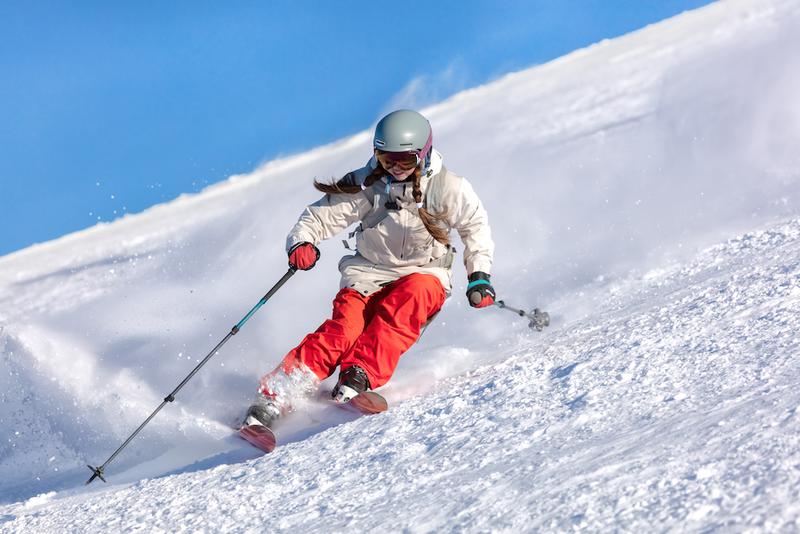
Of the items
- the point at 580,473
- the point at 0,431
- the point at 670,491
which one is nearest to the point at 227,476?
the point at 580,473

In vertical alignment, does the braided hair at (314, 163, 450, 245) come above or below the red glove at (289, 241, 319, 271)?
above

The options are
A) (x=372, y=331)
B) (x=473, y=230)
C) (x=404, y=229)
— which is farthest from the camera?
(x=473, y=230)

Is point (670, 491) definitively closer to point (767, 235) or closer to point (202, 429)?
point (202, 429)

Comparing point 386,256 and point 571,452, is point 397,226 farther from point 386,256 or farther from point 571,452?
point 571,452

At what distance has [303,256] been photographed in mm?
4902

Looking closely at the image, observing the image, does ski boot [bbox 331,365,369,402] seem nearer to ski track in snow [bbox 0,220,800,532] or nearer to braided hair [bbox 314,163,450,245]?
ski track in snow [bbox 0,220,800,532]

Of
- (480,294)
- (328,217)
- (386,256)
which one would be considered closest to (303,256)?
(328,217)

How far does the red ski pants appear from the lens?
175 inches

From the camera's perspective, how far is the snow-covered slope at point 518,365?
2.72m

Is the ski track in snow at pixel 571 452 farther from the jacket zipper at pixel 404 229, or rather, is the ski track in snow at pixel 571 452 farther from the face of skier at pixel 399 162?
the face of skier at pixel 399 162

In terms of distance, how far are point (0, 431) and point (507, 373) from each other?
3.29 m

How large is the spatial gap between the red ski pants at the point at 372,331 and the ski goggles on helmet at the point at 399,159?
1.91ft

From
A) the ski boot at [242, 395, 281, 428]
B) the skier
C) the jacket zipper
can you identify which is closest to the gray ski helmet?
the skier

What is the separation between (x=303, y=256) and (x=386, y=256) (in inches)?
17.1
